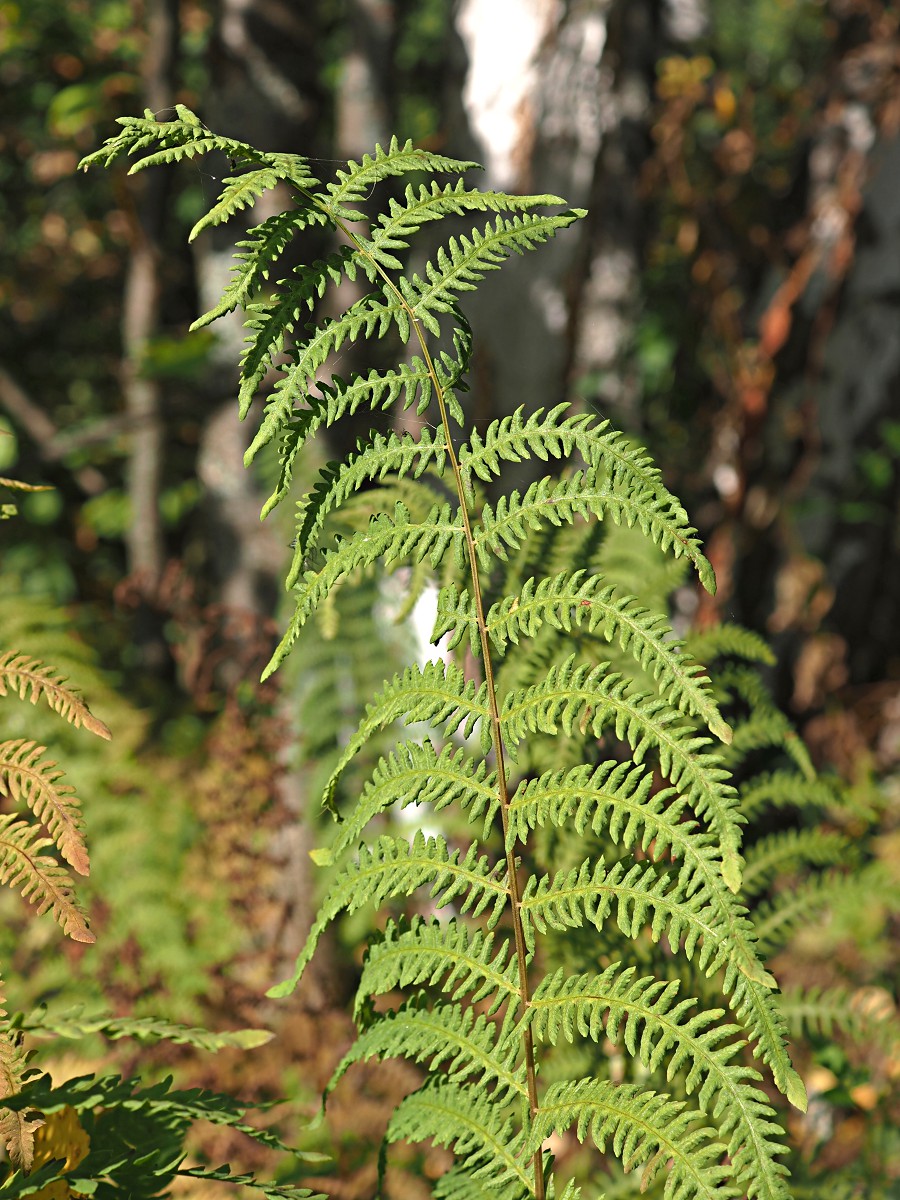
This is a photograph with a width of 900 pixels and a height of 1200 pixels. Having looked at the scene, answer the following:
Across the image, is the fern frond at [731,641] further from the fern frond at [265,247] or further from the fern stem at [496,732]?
the fern frond at [265,247]

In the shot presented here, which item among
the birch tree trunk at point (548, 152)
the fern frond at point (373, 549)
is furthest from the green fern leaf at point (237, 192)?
the birch tree trunk at point (548, 152)

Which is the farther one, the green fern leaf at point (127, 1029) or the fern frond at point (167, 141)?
the green fern leaf at point (127, 1029)

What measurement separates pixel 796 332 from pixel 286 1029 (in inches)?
94.7

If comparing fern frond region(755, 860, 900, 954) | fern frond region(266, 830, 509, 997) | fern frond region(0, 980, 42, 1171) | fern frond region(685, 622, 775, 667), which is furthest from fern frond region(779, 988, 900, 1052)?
fern frond region(0, 980, 42, 1171)

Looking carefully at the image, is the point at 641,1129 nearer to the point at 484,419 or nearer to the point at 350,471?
the point at 350,471

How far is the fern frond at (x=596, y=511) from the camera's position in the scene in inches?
30.6

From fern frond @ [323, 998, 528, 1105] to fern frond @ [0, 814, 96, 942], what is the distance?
25cm

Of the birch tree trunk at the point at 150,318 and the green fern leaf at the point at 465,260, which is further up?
the green fern leaf at the point at 465,260

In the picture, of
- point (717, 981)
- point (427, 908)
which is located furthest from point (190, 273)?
point (717, 981)

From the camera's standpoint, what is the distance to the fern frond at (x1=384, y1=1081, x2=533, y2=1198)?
2.81ft

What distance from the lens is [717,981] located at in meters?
1.39

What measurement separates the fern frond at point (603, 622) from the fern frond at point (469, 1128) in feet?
1.25

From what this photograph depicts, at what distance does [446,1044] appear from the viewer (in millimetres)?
886

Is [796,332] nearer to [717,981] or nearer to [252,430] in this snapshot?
[252,430]
